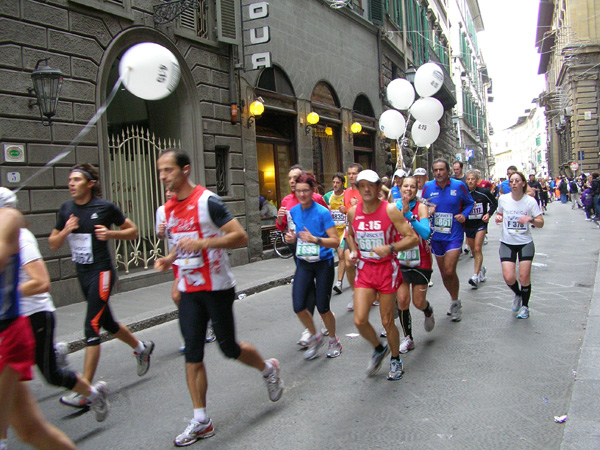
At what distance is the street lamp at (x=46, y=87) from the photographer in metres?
8.02

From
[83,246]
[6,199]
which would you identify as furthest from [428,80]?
[6,199]

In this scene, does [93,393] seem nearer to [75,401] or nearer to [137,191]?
[75,401]

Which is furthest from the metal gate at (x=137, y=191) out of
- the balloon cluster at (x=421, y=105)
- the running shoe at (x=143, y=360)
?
the running shoe at (x=143, y=360)

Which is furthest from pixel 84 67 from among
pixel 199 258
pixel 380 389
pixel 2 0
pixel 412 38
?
pixel 412 38

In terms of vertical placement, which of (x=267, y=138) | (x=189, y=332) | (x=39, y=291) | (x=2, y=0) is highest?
Answer: (x=2, y=0)

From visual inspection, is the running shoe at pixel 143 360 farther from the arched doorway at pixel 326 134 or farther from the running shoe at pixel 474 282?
the arched doorway at pixel 326 134

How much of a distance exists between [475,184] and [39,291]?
314 inches

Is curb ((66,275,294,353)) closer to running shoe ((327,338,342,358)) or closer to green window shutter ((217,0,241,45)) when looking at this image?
running shoe ((327,338,342,358))

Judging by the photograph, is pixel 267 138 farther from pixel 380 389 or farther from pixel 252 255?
pixel 380 389

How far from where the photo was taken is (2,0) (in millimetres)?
7969

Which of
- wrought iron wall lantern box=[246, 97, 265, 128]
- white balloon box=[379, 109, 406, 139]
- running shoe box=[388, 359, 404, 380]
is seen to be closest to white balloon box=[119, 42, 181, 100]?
running shoe box=[388, 359, 404, 380]

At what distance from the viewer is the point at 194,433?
12.3ft

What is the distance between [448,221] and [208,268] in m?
3.83

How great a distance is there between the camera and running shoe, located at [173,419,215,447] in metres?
3.71
